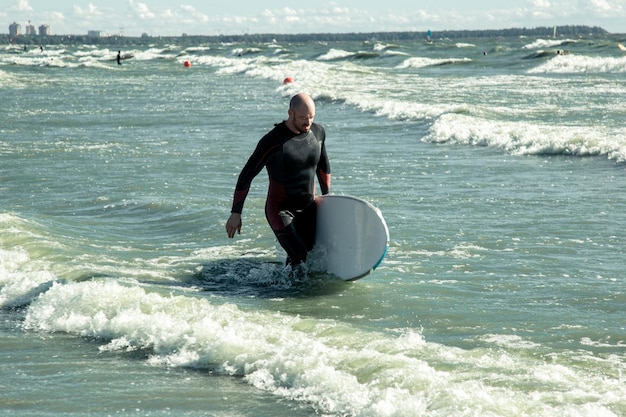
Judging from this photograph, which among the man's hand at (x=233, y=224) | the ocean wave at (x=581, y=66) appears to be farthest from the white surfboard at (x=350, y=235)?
the ocean wave at (x=581, y=66)

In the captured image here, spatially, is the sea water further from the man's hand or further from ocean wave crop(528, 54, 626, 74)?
ocean wave crop(528, 54, 626, 74)

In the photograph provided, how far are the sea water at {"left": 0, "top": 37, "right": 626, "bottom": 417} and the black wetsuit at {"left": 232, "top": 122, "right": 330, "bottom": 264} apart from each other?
45 centimetres

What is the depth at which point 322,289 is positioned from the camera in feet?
25.2

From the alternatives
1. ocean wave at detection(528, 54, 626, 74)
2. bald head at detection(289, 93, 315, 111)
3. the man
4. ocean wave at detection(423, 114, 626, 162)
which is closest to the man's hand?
the man

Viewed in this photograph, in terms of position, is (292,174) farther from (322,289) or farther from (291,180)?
(322,289)

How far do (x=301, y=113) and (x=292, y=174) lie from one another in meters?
0.55

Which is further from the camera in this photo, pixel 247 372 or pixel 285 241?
pixel 285 241

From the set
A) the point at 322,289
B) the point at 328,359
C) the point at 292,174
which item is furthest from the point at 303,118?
the point at 328,359

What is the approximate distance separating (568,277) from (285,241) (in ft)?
8.00

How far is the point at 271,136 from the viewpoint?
Answer: 7.46 metres

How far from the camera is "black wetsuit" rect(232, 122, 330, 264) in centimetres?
748

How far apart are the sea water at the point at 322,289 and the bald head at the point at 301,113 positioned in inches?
53.5

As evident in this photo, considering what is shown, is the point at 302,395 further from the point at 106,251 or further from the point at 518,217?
the point at 518,217

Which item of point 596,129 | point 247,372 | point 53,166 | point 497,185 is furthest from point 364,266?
point 596,129
